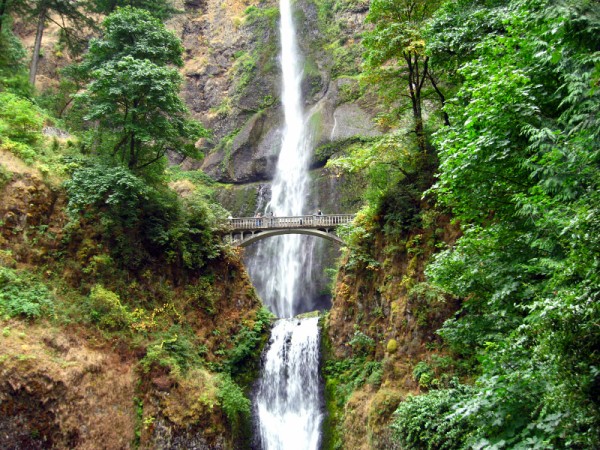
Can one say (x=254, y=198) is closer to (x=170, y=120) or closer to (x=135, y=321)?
(x=170, y=120)

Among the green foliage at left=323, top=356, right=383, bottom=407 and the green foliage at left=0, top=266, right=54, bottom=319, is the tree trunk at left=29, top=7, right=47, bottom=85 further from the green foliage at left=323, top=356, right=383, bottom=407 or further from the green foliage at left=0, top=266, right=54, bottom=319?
the green foliage at left=323, top=356, right=383, bottom=407

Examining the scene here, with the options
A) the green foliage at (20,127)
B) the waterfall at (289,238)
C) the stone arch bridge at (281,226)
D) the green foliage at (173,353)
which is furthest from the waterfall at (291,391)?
the green foliage at (20,127)

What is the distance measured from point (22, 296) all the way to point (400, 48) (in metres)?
14.8

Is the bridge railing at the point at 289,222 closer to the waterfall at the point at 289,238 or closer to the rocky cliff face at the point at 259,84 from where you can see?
the waterfall at the point at 289,238

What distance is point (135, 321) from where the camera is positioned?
→ 1695cm

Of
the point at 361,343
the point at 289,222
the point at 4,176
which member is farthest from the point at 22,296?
the point at 289,222

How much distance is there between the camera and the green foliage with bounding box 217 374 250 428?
646 inches

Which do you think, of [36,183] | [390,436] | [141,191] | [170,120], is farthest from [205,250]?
[390,436]

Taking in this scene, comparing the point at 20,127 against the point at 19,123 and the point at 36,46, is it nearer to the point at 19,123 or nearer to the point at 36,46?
the point at 19,123

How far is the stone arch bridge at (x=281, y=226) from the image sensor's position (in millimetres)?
24234

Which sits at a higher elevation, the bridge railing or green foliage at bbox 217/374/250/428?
the bridge railing

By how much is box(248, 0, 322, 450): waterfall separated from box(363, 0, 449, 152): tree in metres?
10.4

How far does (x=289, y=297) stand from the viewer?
98.6ft

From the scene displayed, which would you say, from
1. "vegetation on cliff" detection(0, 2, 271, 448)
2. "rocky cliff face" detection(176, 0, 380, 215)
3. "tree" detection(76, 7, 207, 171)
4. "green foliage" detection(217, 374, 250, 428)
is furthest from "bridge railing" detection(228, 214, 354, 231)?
"green foliage" detection(217, 374, 250, 428)
